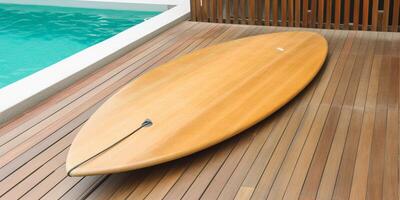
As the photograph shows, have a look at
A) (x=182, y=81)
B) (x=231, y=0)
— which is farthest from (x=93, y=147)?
(x=231, y=0)

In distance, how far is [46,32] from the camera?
6.66 meters

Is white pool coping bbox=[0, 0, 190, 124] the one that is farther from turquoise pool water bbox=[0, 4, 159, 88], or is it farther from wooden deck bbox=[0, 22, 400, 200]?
turquoise pool water bbox=[0, 4, 159, 88]

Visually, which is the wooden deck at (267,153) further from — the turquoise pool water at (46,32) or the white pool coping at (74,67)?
the turquoise pool water at (46,32)

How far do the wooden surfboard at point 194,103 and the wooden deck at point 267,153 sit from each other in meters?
0.11

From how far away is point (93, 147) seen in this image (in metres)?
2.67

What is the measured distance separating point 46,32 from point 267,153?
451 cm

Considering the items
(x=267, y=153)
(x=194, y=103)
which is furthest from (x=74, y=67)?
(x=267, y=153)

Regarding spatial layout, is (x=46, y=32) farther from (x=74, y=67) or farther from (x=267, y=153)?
(x=267, y=153)

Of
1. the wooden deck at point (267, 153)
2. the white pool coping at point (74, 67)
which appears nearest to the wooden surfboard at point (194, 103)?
the wooden deck at point (267, 153)

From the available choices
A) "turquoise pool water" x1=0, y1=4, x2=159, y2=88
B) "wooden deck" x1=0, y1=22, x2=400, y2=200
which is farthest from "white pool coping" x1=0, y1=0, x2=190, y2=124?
"turquoise pool water" x1=0, y1=4, x2=159, y2=88

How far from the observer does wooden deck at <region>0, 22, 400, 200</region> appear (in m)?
2.55

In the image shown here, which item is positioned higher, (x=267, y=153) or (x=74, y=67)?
(x=74, y=67)

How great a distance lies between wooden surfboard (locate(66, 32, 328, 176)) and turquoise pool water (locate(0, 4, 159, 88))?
2.29m

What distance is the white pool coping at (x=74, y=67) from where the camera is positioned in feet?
11.5
